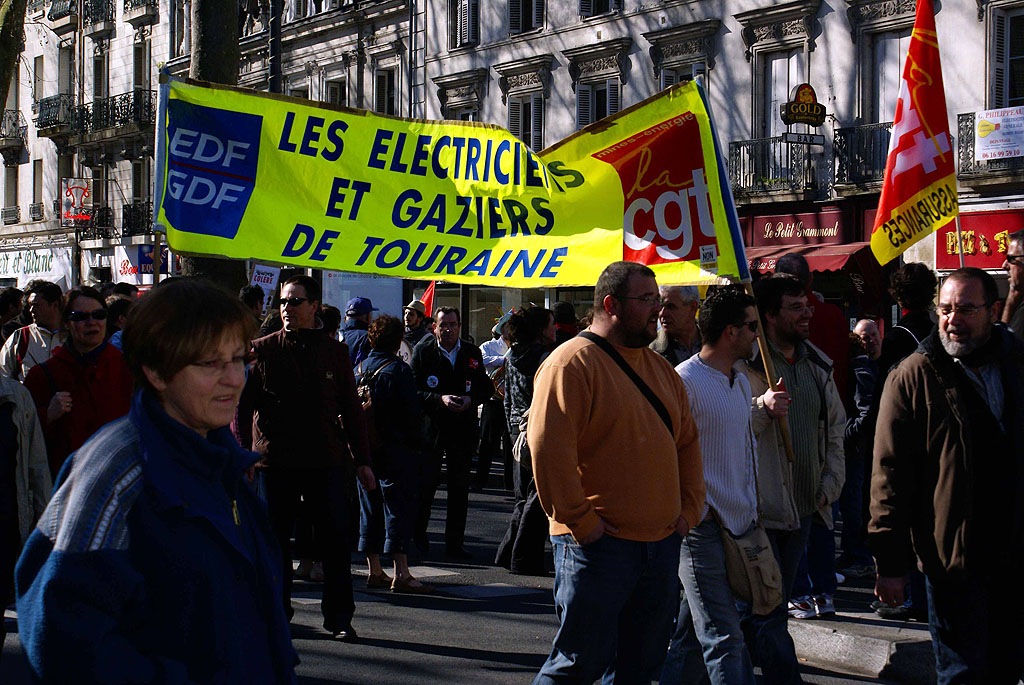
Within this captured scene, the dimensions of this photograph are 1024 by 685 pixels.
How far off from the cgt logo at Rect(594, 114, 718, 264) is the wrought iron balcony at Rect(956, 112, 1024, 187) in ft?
50.7

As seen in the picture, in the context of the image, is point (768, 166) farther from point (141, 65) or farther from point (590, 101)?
point (141, 65)

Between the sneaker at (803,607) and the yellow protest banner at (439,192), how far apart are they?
7.14 ft

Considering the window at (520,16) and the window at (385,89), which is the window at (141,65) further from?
the window at (520,16)

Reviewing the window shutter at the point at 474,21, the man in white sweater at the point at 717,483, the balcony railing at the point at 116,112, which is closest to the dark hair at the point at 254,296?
the man in white sweater at the point at 717,483

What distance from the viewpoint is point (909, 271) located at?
724cm

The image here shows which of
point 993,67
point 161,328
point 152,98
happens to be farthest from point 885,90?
point 152,98

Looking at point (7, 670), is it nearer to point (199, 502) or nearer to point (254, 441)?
point (254, 441)

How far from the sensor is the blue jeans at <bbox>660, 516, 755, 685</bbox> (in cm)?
465

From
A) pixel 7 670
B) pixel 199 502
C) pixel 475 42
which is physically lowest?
pixel 7 670

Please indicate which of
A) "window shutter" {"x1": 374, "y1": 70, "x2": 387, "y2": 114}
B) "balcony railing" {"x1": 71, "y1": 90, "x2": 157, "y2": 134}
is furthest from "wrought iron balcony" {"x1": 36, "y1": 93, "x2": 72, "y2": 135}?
"window shutter" {"x1": 374, "y1": 70, "x2": 387, "y2": 114}

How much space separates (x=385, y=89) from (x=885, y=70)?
1455 cm

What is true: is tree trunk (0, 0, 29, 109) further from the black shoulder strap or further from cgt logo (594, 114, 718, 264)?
the black shoulder strap

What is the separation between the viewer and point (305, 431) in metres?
6.67

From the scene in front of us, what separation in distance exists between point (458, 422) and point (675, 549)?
5497 millimetres
